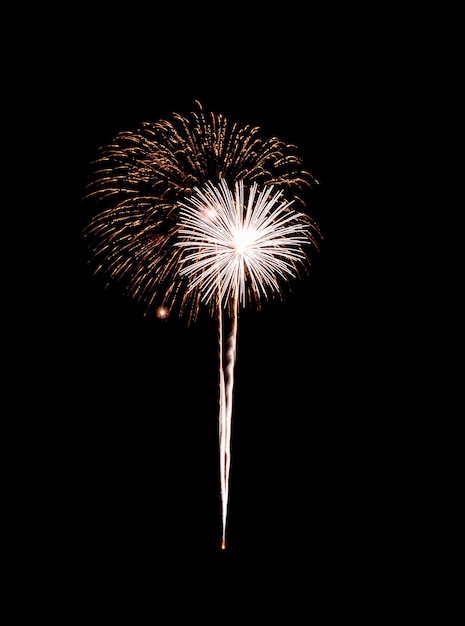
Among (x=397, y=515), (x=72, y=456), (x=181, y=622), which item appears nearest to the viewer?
(x=181, y=622)

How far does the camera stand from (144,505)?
8.88m

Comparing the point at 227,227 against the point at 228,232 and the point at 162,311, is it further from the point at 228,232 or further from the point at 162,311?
the point at 162,311

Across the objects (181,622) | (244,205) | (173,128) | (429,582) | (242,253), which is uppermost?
(173,128)

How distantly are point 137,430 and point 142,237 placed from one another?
4.87 m

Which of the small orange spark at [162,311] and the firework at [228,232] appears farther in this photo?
the small orange spark at [162,311]

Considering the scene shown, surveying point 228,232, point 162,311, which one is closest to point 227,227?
point 228,232

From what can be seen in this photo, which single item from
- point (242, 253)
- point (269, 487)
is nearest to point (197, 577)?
point (269, 487)

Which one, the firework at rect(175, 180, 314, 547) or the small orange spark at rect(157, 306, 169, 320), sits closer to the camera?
the firework at rect(175, 180, 314, 547)

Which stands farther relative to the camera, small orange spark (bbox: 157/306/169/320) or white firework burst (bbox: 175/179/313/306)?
small orange spark (bbox: 157/306/169/320)

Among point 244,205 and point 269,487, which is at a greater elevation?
point 244,205

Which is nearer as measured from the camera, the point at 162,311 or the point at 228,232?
the point at 228,232

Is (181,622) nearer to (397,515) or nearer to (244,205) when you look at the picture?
(397,515)

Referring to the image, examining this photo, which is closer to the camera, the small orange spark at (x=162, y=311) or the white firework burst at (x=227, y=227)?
the white firework burst at (x=227, y=227)

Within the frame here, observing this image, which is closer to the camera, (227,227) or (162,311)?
(227,227)
